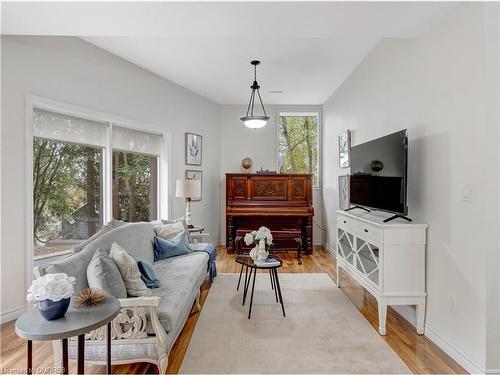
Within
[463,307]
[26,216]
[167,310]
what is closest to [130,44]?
[26,216]

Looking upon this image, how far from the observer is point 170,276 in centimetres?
279

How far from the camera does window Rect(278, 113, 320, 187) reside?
6.46 meters

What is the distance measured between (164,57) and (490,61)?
350cm

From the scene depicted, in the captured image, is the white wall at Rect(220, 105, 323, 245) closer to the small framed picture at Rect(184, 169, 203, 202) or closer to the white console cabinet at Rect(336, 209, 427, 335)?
the small framed picture at Rect(184, 169, 203, 202)

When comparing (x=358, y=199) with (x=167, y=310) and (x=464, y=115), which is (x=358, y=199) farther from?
(x=167, y=310)

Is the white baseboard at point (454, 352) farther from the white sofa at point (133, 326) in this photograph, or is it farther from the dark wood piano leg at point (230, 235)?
the dark wood piano leg at point (230, 235)

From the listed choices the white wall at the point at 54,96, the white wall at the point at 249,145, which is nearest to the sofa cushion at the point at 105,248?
the white wall at the point at 54,96

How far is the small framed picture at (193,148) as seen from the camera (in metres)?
5.46

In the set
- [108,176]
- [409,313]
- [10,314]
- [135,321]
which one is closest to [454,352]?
[409,313]

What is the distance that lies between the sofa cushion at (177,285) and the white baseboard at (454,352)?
2.07 m

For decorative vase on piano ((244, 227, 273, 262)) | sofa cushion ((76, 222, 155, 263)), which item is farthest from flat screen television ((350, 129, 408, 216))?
sofa cushion ((76, 222, 155, 263))

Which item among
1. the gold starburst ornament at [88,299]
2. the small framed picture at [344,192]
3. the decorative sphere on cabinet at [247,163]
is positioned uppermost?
the decorative sphere on cabinet at [247,163]

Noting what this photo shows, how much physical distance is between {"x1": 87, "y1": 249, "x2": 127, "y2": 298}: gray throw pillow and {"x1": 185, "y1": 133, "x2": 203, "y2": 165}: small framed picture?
140 inches

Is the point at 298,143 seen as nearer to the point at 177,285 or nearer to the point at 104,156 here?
the point at 104,156
